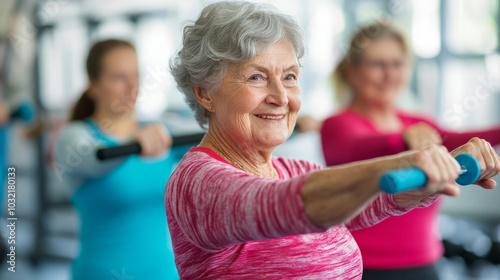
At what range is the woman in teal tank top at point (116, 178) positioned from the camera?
1042 millimetres

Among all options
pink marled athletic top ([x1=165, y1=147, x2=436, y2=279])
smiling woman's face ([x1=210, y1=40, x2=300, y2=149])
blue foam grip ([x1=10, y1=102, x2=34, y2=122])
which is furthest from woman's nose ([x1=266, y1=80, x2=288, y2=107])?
blue foam grip ([x1=10, y1=102, x2=34, y2=122])

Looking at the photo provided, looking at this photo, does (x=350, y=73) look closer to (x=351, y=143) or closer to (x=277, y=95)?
(x=351, y=143)

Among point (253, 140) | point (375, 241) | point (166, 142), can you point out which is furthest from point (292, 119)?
point (375, 241)

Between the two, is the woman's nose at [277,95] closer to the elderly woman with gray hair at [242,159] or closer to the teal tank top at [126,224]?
the elderly woman with gray hair at [242,159]

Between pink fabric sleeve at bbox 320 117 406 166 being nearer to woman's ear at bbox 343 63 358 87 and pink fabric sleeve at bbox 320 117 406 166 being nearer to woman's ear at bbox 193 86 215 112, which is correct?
woman's ear at bbox 343 63 358 87

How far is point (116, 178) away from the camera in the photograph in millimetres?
1228

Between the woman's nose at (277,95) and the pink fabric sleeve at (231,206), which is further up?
the woman's nose at (277,95)

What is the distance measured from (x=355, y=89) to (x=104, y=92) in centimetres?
86

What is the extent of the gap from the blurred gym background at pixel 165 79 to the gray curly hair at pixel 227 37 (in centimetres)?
6

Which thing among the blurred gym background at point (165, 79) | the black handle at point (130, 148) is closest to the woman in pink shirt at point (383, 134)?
the blurred gym background at point (165, 79)

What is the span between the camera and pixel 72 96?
2.28m

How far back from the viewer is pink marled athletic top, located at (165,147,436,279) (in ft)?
1.88

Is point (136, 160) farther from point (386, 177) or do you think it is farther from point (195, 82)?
point (386, 177)

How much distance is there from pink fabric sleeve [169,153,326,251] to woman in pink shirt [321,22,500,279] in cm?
77
